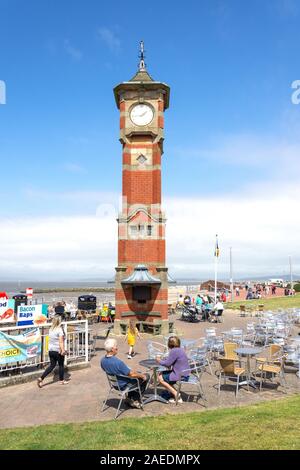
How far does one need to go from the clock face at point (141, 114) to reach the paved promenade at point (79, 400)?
13212 millimetres

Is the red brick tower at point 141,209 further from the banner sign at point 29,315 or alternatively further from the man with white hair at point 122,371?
the man with white hair at point 122,371

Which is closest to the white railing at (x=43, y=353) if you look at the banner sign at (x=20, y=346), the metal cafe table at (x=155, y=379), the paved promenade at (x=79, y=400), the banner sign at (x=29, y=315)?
the banner sign at (x=20, y=346)

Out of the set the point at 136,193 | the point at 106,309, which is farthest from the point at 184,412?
the point at 106,309

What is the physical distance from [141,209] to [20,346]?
10656 millimetres

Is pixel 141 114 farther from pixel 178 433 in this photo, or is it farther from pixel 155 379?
pixel 178 433

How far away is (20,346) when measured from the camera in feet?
31.9

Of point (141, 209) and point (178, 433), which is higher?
point (141, 209)

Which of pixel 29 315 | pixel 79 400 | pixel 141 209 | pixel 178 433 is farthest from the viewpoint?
pixel 141 209

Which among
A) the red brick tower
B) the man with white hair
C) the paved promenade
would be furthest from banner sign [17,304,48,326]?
the man with white hair

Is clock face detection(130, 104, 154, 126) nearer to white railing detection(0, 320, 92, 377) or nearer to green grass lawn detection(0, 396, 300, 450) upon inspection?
white railing detection(0, 320, 92, 377)

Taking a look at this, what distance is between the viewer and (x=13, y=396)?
8289 mm

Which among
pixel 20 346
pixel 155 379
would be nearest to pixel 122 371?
pixel 155 379
